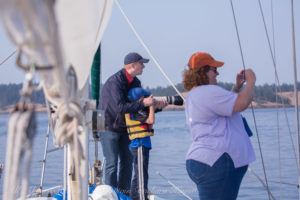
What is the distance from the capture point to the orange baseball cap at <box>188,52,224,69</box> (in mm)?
2293

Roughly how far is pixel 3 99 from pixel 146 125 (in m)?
1.80

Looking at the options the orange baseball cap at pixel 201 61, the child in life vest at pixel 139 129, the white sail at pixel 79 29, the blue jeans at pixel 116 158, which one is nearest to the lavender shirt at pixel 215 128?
the orange baseball cap at pixel 201 61

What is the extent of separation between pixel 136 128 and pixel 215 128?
140 centimetres

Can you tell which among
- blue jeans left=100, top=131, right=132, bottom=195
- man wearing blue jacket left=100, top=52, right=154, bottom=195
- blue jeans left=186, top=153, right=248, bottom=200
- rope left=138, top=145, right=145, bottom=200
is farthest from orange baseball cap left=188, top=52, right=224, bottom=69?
blue jeans left=100, top=131, right=132, bottom=195

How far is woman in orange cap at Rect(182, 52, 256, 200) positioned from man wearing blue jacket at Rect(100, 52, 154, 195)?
1288 millimetres

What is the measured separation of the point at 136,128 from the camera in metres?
3.54

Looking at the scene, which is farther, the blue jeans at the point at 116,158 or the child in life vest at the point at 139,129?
the blue jeans at the point at 116,158

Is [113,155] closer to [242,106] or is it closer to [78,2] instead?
[242,106]

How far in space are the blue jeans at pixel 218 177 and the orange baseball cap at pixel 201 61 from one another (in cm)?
45

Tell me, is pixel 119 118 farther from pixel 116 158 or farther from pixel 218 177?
pixel 218 177

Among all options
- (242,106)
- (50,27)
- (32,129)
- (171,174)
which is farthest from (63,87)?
(171,174)

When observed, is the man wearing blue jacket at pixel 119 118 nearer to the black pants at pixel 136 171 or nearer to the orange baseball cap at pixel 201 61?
the black pants at pixel 136 171

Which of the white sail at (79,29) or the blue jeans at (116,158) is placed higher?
the white sail at (79,29)

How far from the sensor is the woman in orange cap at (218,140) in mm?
2176
